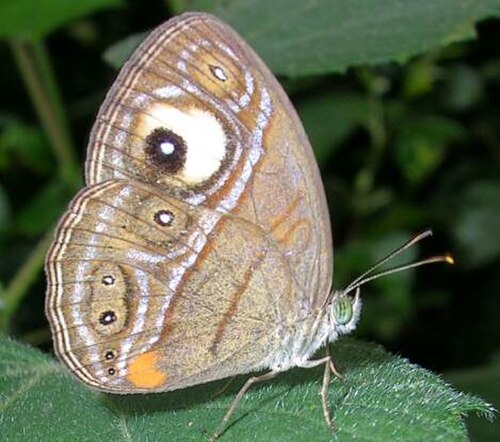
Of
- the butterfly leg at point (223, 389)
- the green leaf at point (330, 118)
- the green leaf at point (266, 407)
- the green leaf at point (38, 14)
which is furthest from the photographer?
the green leaf at point (330, 118)

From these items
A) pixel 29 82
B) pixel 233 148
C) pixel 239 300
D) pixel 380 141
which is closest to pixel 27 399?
pixel 239 300

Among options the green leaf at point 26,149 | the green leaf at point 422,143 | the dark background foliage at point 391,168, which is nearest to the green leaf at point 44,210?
the dark background foliage at point 391,168

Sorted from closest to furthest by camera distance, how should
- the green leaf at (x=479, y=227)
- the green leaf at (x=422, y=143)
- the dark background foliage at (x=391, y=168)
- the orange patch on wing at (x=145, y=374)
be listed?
the orange patch on wing at (x=145, y=374), the dark background foliage at (x=391, y=168), the green leaf at (x=422, y=143), the green leaf at (x=479, y=227)

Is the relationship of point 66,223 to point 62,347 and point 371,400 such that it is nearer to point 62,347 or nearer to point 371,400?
point 62,347

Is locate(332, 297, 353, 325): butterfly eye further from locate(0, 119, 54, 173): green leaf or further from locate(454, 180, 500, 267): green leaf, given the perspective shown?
locate(454, 180, 500, 267): green leaf

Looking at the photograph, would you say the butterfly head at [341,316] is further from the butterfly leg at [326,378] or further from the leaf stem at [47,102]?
the leaf stem at [47,102]

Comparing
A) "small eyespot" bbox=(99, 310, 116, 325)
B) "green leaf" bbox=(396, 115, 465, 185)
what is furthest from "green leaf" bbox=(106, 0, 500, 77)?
"green leaf" bbox=(396, 115, 465, 185)
